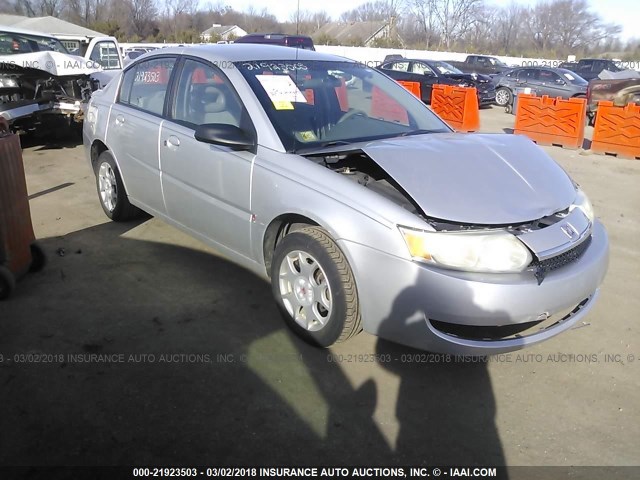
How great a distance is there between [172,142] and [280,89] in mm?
975

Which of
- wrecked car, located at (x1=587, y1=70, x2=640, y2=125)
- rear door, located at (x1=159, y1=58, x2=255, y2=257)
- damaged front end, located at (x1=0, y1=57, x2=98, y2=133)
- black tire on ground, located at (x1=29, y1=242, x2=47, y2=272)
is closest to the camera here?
rear door, located at (x1=159, y1=58, x2=255, y2=257)

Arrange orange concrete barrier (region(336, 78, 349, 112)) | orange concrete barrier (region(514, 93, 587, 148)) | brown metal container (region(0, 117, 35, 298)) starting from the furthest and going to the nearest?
orange concrete barrier (region(514, 93, 587, 148)), orange concrete barrier (region(336, 78, 349, 112)), brown metal container (region(0, 117, 35, 298))

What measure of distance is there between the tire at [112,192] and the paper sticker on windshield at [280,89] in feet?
6.51

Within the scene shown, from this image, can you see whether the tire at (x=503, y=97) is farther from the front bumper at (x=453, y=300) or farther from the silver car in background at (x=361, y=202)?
the front bumper at (x=453, y=300)

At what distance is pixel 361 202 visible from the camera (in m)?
2.92

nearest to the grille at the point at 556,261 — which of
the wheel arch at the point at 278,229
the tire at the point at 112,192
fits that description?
the wheel arch at the point at 278,229

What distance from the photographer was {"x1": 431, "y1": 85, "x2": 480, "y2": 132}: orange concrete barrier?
12.5 meters

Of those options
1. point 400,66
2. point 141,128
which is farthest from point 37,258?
point 400,66

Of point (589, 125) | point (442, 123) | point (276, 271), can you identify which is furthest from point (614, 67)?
point (276, 271)

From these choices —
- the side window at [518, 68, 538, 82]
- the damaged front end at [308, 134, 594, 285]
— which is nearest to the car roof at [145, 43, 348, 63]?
the damaged front end at [308, 134, 594, 285]

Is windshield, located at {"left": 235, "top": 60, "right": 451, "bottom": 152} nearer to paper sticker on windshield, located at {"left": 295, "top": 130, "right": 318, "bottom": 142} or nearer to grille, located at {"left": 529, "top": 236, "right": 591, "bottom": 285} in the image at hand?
paper sticker on windshield, located at {"left": 295, "top": 130, "right": 318, "bottom": 142}

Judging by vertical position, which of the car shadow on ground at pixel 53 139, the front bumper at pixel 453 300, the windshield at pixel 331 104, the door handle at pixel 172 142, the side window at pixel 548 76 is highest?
the windshield at pixel 331 104

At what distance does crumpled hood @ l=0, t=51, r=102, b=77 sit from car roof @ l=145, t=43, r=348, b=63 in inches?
199

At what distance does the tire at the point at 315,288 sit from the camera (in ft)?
9.86
